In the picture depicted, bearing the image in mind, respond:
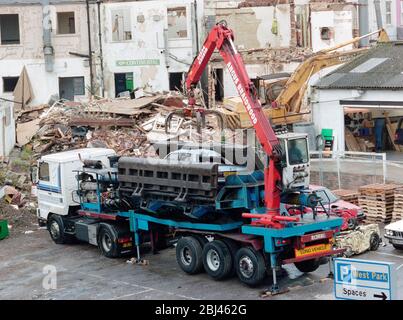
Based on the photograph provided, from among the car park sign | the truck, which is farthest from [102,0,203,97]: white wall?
the car park sign

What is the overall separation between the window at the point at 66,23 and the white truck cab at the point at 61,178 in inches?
912

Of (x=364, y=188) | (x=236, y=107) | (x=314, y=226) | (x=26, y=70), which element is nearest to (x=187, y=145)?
(x=314, y=226)

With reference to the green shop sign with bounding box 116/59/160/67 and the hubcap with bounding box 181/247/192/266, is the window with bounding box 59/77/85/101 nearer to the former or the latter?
the green shop sign with bounding box 116/59/160/67

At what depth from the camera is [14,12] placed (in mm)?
44344

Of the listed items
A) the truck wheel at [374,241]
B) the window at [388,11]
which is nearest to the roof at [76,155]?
the truck wheel at [374,241]

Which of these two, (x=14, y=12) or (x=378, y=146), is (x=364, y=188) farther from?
(x=14, y=12)

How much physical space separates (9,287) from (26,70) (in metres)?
27.0

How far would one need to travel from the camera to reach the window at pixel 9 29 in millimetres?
45844

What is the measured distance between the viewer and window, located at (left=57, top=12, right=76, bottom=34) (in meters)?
45.8

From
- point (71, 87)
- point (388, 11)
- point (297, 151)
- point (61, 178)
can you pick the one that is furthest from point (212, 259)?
point (388, 11)

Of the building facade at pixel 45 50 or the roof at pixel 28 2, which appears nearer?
the roof at pixel 28 2

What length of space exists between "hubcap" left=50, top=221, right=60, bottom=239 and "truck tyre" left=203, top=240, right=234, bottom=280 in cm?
626

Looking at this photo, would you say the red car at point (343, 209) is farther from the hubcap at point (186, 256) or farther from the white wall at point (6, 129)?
the white wall at point (6, 129)

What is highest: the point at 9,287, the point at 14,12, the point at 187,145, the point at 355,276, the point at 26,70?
the point at 14,12
